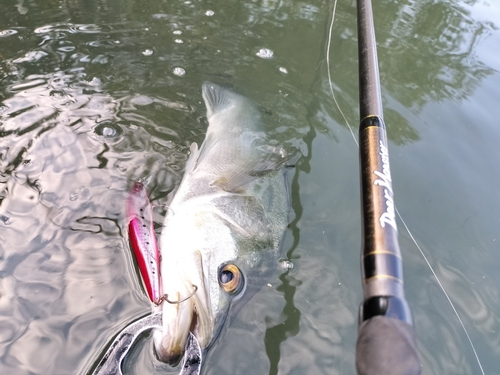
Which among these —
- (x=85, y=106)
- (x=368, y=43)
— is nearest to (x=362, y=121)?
(x=368, y=43)

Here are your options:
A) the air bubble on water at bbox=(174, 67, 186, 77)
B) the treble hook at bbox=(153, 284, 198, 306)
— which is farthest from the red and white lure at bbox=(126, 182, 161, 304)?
the air bubble on water at bbox=(174, 67, 186, 77)

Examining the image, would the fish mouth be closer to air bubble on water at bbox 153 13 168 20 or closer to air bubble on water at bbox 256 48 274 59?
air bubble on water at bbox 256 48 274 59

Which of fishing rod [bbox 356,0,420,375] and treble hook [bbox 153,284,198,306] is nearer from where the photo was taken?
fishing rod [bbox 356,0,420,375]

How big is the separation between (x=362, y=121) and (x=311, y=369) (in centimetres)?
137

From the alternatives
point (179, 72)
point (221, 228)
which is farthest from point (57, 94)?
point (221, 228)

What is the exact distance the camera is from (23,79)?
362 cm

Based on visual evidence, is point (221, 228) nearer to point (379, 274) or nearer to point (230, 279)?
point (230, 279)

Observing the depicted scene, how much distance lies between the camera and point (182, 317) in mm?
1907

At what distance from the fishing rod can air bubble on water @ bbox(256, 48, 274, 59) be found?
277cm

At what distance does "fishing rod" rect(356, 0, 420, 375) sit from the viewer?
1.05m

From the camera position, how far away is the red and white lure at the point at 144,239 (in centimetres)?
214

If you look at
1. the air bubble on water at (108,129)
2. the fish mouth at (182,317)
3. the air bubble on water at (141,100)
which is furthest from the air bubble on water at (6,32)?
the fish mouth at (182,317)

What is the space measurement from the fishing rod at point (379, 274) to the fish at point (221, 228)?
37.3 inches

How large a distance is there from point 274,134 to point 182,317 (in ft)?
6.81
